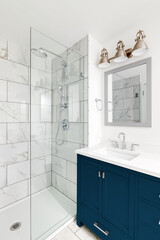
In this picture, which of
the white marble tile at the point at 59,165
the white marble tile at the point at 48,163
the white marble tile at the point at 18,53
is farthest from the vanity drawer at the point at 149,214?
the white marble tile at the point at 18,53

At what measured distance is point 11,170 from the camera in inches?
73.8

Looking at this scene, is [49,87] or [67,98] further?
[67,98]

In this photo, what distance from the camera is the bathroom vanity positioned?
0.93 metres

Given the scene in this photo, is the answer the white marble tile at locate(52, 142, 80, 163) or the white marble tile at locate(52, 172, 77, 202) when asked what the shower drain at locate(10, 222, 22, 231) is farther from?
the white marble tile at locate(52, 142, 80, 163)

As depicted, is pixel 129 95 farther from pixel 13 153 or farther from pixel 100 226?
pixel 13 153

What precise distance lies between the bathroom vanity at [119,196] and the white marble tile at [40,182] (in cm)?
64

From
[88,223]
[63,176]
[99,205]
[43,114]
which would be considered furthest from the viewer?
[63,176]

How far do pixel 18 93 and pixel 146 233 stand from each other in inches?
87.8

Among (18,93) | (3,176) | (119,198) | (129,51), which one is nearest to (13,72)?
(18,93)

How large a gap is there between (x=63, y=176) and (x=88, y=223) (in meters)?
0.73

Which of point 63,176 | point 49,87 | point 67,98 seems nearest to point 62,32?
point 49,87

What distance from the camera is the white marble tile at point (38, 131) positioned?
1.47m

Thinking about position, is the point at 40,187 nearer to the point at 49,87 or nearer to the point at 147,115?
the point at 49,87

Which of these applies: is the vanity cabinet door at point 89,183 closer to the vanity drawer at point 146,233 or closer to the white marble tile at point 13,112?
the vanity drawer at point 146,233
